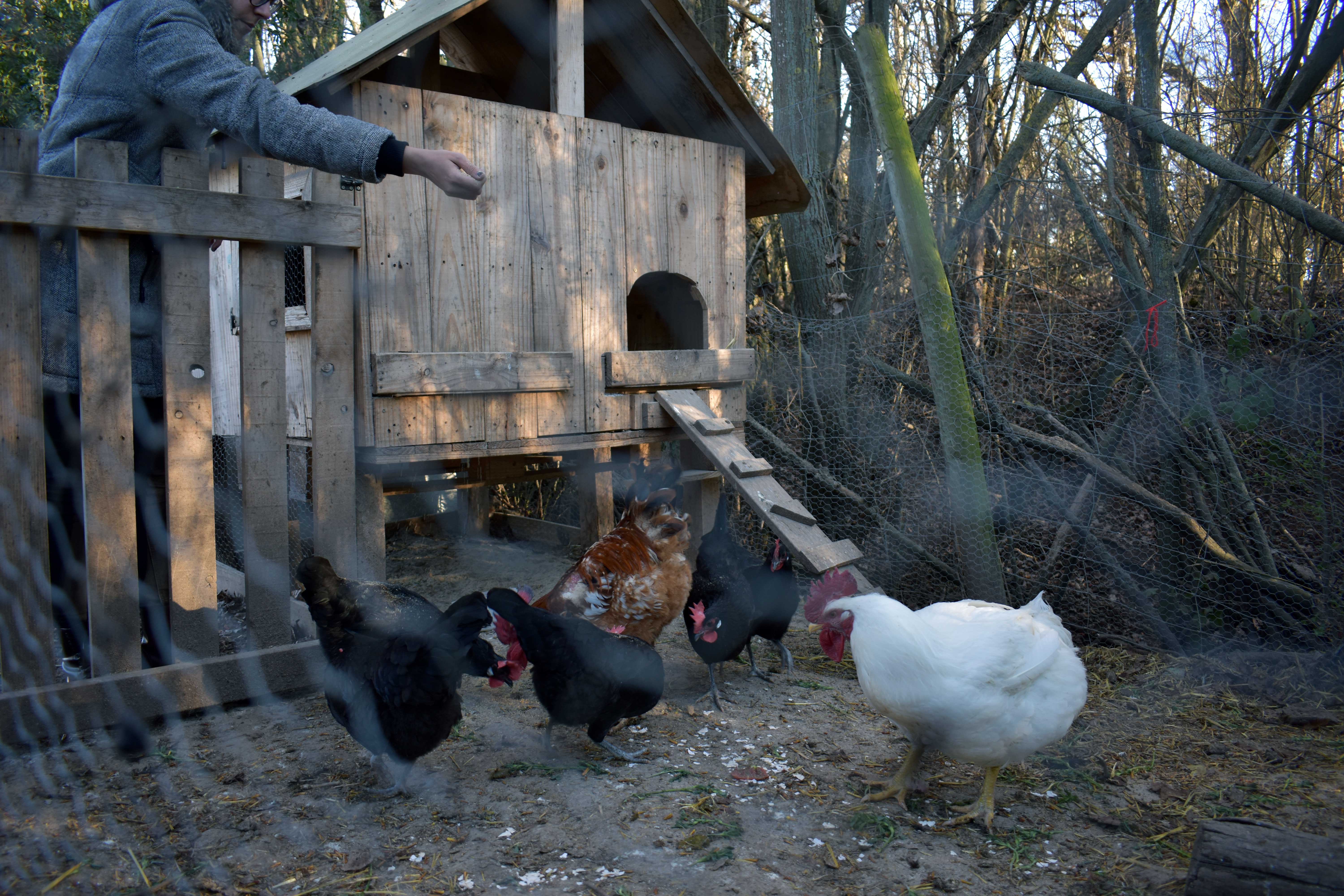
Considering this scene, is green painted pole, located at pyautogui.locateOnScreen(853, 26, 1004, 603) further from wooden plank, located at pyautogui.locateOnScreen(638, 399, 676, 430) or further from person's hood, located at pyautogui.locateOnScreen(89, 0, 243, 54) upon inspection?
person's hood, located at pyautogui.locateOnScreen(89, 0, 243, 54)

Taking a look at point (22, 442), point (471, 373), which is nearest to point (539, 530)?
point (471, 373)

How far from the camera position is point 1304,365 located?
3105 millimetres

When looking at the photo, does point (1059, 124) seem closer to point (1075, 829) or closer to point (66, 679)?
point (1075, 829)

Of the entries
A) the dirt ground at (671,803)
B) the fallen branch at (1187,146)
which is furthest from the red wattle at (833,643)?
the fallen branch at (1187,146)

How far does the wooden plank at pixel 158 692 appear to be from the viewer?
245 centimetres

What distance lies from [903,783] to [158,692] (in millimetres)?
2435

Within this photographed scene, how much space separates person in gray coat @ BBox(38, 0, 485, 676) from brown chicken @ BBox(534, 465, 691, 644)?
147 cm

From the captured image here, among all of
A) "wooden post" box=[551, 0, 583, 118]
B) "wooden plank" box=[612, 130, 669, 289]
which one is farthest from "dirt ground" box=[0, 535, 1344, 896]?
"wooden post" box=[551, 0, 583, 118]

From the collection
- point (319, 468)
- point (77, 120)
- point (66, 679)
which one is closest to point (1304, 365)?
point (319, 468)

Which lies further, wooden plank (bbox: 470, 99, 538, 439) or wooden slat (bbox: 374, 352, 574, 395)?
wooden plank (bbox: 470, 99, 538, 439)

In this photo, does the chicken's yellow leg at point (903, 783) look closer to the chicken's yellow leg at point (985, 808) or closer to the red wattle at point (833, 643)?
the chicken's yellow leg at point (985, 808)

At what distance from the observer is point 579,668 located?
8.57 ft

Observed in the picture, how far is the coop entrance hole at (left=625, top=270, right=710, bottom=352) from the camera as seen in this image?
5.07 meters

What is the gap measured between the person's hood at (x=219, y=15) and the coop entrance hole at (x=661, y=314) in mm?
2719
